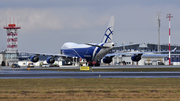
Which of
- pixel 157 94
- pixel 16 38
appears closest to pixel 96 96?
pixel 157 94

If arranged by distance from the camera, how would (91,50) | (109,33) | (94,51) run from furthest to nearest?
1. (91,50)
2. (94,51)
3. (109,33)

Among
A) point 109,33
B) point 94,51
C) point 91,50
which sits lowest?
point 94,51

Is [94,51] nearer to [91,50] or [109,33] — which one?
[91,50]

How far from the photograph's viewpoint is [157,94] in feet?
79.4

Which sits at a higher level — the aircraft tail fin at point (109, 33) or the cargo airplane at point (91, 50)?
the aircraft tail fin at point (109, 33)

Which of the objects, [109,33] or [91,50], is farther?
[91,50]

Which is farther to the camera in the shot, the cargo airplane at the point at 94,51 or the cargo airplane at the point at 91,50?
the cargo airplane at the point at 94,51

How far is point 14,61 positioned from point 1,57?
5.46m

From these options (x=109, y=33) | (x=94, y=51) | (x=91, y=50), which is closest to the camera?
(x=109, y=33)

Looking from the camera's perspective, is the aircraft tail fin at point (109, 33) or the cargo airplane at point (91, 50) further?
the aircraft tail fin at point (109, 33)

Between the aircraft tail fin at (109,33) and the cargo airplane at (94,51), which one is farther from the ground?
the aircraft tail fin at (109,33)

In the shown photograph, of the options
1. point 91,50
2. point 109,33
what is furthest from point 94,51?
point 109,33

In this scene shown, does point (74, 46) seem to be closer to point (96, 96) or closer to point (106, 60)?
point (106, 60)

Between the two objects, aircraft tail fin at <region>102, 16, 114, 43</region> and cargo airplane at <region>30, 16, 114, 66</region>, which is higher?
aircraft tail fin at <region>102, 16, 114, 43</region>
